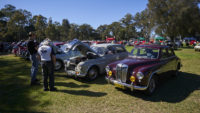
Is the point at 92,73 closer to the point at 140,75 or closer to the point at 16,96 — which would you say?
the point at 140,75

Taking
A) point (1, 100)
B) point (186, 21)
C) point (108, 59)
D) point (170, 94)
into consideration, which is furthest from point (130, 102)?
point (186, 21)

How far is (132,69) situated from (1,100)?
4.60 meters

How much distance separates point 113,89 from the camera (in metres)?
5.15

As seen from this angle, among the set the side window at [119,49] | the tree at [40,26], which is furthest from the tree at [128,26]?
the side window at [119,49]

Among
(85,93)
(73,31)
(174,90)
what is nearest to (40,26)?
(73,31)

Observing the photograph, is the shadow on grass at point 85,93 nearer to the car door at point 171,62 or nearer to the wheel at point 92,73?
the wheel at point 92,73

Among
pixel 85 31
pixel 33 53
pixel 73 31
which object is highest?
pixel 85 31

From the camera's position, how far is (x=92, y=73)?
6164 mm

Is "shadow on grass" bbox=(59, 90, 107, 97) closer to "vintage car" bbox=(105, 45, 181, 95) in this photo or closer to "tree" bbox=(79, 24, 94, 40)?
"vintage car" bbox=(105, 45, 181, 95)

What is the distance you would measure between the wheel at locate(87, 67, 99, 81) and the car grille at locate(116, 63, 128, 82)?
1809 millimetres

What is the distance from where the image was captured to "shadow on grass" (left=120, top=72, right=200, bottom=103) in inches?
168

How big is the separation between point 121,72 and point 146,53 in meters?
1.64

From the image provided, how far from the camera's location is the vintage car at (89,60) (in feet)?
18.9

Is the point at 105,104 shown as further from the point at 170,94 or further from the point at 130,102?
the point at 170,94
